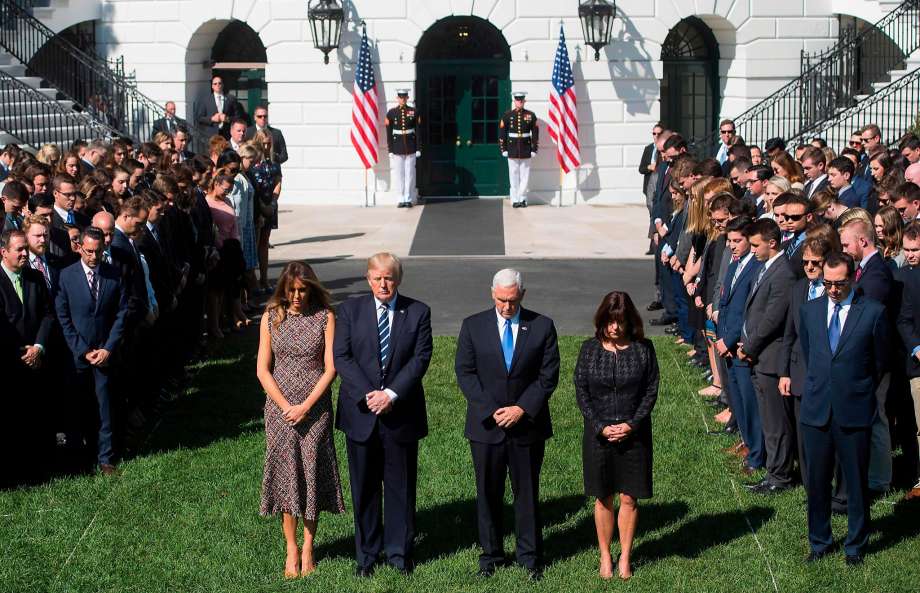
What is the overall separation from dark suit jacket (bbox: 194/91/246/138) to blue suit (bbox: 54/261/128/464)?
613 inches

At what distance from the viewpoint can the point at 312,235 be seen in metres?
23.7

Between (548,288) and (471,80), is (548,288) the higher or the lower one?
the lower one

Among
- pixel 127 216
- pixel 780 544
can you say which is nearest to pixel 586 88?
pixel 127 216

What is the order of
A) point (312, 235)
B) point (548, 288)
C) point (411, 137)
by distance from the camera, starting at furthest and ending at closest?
point (411, 137) → point (312, 235) → point (548, 288)

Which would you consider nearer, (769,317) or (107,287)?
(769,317)

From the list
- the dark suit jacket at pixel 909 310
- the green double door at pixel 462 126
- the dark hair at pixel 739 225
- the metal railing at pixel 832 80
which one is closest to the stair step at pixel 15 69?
the green double door at pixel 462 126

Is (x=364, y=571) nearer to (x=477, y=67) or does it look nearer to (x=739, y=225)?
(x=739, y=225)

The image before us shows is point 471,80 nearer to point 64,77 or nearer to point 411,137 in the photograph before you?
point 411,137

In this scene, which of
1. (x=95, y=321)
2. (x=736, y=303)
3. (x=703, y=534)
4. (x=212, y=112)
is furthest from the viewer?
(x=212, y=112)

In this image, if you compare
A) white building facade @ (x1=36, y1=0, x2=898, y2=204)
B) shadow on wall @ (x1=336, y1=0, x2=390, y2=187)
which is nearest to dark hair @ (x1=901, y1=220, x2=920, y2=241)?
white building facade @ (x1=36, y1=0, x2=898, y2=204)

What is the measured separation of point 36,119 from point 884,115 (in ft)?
47.7

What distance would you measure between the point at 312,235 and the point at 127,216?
12.1 metres

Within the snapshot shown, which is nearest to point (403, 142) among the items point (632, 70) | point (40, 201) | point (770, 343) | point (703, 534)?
point (632, 70)

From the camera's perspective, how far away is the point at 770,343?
32.8 ft
